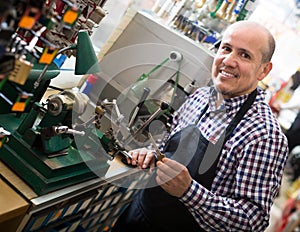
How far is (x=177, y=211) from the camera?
5.76 feet

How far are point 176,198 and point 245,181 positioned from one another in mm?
400

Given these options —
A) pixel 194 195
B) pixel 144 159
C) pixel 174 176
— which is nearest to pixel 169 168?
pixel 174 176

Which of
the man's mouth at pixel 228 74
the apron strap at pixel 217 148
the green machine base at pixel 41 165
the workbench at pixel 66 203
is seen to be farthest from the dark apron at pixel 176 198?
the green machine base at pixel 41 165

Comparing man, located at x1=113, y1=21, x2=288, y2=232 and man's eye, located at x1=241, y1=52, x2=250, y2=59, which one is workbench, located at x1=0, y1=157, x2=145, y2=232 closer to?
man, located at x1=113, y1=21, x2=288, y2=232

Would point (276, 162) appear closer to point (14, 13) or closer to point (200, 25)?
point (14, 13)

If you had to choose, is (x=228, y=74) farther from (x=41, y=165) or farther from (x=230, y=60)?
(x=41, y=165)

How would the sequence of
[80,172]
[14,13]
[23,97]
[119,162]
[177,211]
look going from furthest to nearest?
[119,162], [177,211], [80,172], [23,97], [14,13]

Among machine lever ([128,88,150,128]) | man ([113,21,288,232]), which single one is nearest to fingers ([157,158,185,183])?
man ([113,21,288,232])

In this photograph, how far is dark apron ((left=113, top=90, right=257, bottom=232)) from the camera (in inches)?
65.3

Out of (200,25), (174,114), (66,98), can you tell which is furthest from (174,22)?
(66,98)

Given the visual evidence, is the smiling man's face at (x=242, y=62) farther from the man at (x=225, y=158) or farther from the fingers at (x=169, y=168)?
the fingers at (x=169, y=168)

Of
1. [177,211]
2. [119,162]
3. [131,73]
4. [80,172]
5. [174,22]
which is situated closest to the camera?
[80,172]

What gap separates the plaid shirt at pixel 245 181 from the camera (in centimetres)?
147

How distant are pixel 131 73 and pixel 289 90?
1.91m
